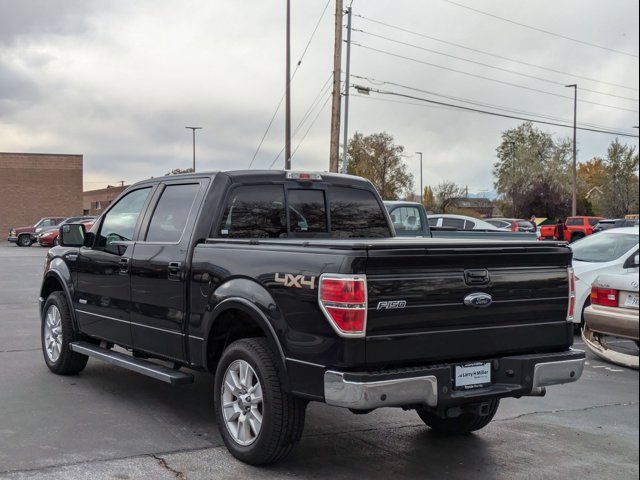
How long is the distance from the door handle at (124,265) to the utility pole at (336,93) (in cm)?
1786

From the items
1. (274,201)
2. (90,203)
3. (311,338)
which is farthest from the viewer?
(90,203)

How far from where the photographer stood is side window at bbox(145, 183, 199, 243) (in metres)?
6.07

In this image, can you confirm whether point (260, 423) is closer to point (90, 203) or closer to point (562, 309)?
point (562, 309)

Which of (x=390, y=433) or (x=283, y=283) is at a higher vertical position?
(x=283, y=283)

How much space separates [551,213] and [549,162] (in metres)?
12.0

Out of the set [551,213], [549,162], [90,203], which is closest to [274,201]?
[551,213]

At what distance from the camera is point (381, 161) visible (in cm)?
6756

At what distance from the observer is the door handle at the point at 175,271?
572 cm

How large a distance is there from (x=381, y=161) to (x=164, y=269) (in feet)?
205

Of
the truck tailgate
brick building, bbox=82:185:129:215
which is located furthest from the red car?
brick building, bbox=82:185:129:215

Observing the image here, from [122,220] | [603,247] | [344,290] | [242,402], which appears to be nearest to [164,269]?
[122,220]

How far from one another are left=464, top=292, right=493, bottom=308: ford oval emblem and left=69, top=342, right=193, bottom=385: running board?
2.19 m

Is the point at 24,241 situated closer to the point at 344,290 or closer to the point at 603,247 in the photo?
the point at 603,247

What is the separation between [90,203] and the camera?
86562 millimetres
